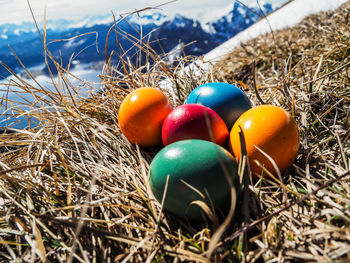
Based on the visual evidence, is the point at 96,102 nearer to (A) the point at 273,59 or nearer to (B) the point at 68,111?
(B) the point at 68,111

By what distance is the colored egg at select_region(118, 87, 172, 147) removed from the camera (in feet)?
4.83

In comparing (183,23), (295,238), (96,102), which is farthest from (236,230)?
Answer: (183,23)

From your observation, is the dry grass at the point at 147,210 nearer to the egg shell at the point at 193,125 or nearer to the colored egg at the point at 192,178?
the colored egg at the point at 192,178

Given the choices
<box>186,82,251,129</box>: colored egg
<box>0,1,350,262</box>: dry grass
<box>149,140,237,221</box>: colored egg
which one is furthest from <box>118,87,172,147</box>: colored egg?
<box>149,140,237,221</box>: colored egg

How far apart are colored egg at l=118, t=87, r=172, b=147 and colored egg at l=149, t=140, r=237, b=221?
16.4 inches

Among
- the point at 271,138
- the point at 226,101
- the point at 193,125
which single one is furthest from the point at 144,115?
the point at 271,138

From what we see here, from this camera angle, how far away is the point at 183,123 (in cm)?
134

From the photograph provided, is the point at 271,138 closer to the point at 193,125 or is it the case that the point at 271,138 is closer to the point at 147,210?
the point at 193,125

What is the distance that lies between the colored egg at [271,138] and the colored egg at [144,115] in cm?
47

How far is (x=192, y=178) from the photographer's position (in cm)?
A: 104

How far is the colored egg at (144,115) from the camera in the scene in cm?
147

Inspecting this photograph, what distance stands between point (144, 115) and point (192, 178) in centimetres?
57

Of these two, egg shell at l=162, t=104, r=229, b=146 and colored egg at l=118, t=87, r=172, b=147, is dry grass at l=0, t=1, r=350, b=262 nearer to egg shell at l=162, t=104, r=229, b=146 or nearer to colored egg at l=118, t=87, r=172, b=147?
colored egg at l=118, t=87, r=172, b=147

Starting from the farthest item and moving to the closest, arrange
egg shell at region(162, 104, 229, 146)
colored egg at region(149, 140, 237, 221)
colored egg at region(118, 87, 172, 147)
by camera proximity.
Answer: colored egg at region(118, 87, 172, 147) → egg shell at region(162, 104, 229, 146) → colored egg at region(149, 140, 237, 221)
